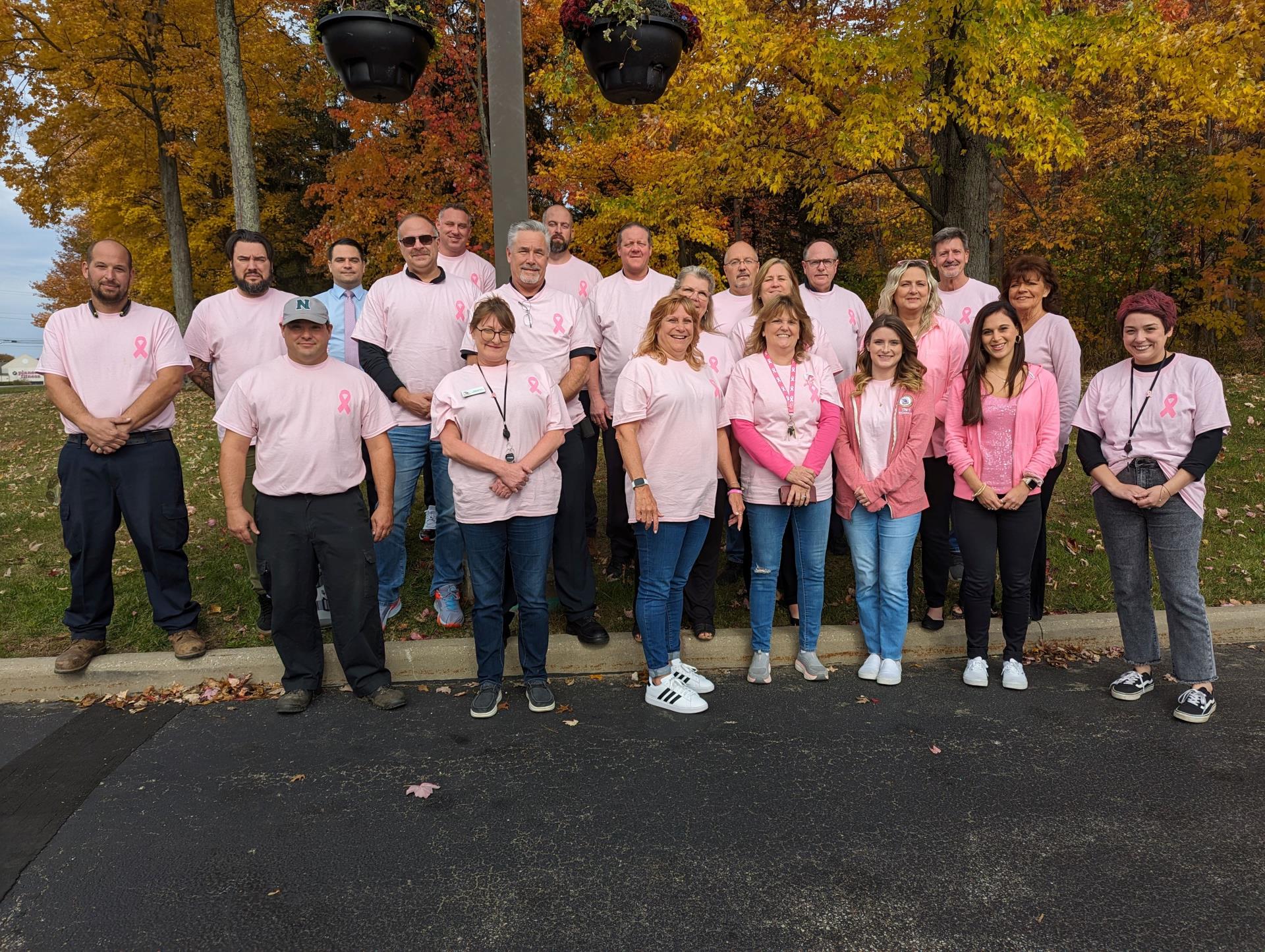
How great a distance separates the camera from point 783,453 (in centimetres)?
446

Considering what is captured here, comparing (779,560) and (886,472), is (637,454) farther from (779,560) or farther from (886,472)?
(886,472)

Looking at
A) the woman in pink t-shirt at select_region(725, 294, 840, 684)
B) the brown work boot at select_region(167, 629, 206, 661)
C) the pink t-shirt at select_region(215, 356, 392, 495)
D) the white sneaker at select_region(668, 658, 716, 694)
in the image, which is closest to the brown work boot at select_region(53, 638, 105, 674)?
the brown work boot at select_region(167, 629, 206, 661)

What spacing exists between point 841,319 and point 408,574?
3.51m

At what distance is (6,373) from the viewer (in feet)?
305

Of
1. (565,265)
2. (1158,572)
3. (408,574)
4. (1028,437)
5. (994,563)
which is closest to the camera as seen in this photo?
(1158,572)

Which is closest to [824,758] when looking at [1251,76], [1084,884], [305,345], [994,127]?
[1084,884]

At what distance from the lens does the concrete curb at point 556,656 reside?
455 cm

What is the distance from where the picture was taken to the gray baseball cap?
13.3ft

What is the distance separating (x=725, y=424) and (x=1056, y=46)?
7.16m

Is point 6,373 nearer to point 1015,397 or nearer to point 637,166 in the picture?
point 637,166

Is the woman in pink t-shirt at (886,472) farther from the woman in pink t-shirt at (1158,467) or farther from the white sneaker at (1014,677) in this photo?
the woman in pink t-shirt at (1158,467)

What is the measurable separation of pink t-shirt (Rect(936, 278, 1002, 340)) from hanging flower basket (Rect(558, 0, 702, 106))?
7.35 ft

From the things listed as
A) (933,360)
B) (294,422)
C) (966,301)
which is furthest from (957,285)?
(294,422)

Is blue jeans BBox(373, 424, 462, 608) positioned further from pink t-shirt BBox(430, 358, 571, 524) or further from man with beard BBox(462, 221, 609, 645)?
pink t-shirt BBox(430, 358, 571, 524)
